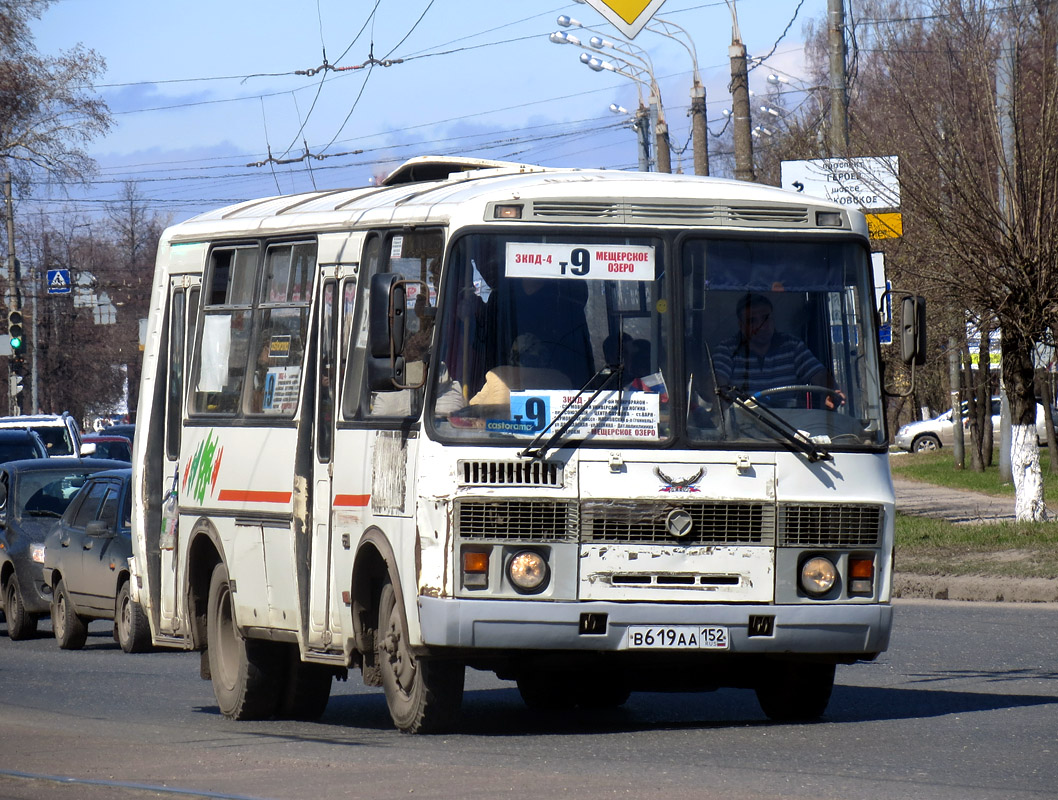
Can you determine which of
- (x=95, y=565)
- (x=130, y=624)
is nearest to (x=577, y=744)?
(x=130, y=624)

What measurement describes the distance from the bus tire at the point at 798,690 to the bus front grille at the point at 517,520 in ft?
5.55

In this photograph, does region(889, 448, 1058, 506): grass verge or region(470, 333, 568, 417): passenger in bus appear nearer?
region(470, 333, 568, 417): passenger in bus

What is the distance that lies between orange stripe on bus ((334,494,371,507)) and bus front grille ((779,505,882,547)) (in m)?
2.05

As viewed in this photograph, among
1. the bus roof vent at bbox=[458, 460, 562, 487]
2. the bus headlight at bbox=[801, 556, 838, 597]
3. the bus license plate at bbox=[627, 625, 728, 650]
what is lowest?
the bus license plate at bbox=[627, 625, 728, 650]

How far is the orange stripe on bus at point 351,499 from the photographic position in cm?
974

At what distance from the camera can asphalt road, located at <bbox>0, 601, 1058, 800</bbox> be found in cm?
760

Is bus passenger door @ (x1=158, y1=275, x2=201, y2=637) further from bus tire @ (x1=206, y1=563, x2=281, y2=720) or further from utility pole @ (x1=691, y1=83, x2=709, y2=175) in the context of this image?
utility pole @ (x1=691, y1=83, x2=709, y2=175)

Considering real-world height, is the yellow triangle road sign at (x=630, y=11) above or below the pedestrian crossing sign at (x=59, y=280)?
below

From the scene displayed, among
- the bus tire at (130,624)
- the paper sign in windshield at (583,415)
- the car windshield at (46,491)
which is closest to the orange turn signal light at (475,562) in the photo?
the paper sign in windshield at (583,415)

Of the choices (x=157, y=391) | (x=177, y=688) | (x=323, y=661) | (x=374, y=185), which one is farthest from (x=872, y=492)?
(x=177, y=688)

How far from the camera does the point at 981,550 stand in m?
20.4

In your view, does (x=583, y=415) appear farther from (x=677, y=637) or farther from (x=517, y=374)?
(x=677, y=637)

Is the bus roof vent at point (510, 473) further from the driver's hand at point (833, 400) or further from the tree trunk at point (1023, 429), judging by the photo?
the tree trunk at point (1023, 429)

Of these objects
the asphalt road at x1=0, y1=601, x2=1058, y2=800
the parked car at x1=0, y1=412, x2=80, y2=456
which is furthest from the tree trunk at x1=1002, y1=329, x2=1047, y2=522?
the parked car at x1=0, y1=412, x2=80, y2=456
